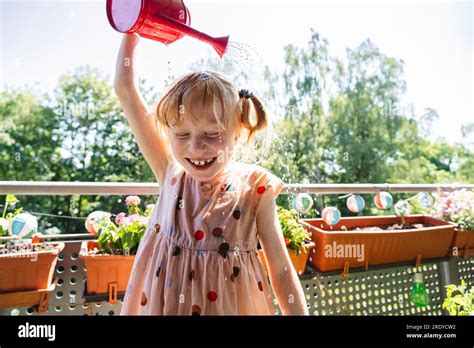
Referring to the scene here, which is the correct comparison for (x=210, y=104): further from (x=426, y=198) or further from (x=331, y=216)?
(x=426, y=198)

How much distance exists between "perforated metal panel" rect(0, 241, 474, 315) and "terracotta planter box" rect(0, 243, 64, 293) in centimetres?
6

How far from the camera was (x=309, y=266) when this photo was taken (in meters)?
0.96

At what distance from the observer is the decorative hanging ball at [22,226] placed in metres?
0.78

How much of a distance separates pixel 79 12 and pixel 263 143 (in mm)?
576

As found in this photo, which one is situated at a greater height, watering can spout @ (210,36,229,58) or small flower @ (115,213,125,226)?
watering can spout @ (210,36,229,58)

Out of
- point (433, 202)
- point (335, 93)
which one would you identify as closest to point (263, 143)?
point (433, 202)


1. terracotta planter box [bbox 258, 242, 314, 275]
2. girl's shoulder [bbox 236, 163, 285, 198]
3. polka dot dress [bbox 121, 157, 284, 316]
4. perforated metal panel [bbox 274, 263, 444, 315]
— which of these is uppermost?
girl's shoulder [bbox 236, 163, 285, 198]

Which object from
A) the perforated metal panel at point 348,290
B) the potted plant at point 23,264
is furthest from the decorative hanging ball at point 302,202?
the potted plant at point 23,264

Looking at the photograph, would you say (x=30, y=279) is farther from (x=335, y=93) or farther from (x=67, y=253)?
(x=335, y=93)

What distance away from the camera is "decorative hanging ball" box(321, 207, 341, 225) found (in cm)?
104

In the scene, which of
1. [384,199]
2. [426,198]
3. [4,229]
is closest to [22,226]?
[4,229]

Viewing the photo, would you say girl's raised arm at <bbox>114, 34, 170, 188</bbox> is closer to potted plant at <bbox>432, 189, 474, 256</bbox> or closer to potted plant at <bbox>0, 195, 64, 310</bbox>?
potted plant at <bbox>0, 195, 64, 310</bbox>

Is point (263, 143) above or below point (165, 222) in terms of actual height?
above

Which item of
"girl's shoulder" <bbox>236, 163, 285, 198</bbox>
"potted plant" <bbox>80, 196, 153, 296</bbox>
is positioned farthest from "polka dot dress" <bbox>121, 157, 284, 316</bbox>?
"potted plant" <bbox>80, 196, 153, 296</bbox>
